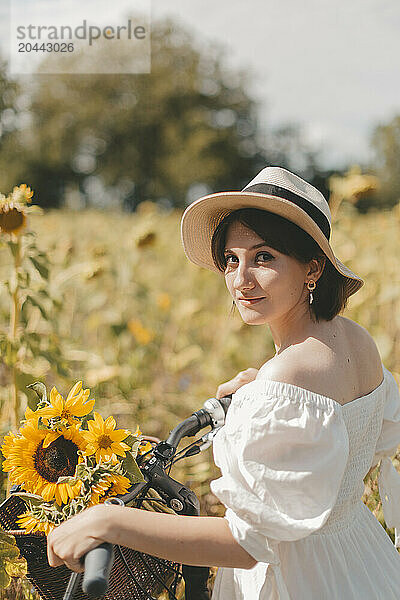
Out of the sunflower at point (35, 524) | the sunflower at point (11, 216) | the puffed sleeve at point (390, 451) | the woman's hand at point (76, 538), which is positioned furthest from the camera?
the sunflower at point (11, 216)

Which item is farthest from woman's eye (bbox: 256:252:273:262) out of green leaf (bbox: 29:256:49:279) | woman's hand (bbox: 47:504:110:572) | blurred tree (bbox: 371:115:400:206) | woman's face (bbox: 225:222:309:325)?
blurred tree (bbox: 371:115:400:206)

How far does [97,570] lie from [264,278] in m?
0.65

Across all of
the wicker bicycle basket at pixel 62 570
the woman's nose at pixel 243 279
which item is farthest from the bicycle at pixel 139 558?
the woman's nose at pixel 243 279

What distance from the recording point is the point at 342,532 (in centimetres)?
150

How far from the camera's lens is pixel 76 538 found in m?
1.20

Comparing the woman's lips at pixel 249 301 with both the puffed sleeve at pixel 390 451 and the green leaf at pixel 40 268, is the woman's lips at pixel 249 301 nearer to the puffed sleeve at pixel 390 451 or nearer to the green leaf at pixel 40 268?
the puffed sleeve at pixel 390 451

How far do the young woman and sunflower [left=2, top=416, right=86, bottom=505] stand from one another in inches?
5.5

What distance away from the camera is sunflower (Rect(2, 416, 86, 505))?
1345 millimetres

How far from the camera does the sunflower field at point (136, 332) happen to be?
2285 mm

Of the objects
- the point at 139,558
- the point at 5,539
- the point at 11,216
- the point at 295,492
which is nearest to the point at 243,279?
the point at 295,492

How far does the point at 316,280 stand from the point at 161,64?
124 ft

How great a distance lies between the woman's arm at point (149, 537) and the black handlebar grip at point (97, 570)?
0.05 meters

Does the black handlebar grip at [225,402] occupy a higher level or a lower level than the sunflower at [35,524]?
higher

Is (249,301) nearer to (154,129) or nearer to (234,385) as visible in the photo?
(234,385)
